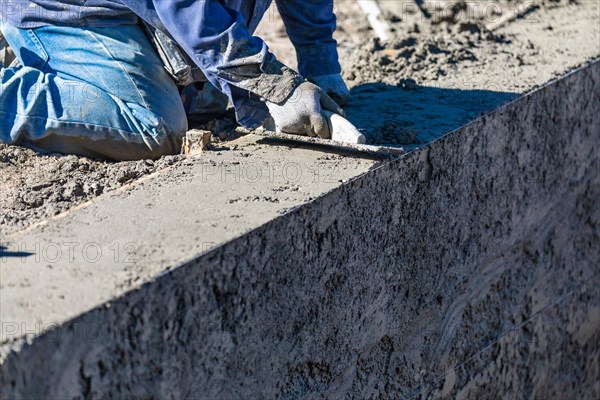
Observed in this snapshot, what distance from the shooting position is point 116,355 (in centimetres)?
184

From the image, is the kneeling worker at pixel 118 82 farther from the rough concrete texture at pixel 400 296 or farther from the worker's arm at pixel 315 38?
the rough concrete texture at pixel 400 296

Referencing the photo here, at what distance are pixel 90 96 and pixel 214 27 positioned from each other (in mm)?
540

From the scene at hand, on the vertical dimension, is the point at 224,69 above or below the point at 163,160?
above

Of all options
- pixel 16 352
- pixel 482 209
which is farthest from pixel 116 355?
pixel 482 209

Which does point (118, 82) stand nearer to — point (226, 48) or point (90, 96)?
point (90, 96)

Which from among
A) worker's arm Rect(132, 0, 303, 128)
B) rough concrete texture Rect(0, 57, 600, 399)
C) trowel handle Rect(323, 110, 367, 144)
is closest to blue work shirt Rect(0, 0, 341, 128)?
worker's arm Rect(132, 0, 303, 128)

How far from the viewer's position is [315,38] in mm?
3389

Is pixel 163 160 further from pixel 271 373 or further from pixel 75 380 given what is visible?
pixel 75 380

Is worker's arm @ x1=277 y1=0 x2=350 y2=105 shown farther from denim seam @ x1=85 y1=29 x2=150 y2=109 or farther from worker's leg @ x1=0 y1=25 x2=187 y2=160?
denim seam @ x1=85 y1=29 x2=150 y2=109

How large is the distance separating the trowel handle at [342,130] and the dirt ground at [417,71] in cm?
19

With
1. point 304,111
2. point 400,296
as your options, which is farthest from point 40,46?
point 400,296

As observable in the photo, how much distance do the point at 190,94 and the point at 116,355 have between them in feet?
5.27

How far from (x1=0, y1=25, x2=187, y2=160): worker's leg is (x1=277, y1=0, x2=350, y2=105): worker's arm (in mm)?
553

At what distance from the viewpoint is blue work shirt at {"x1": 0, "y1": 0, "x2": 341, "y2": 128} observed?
2.63 meters
